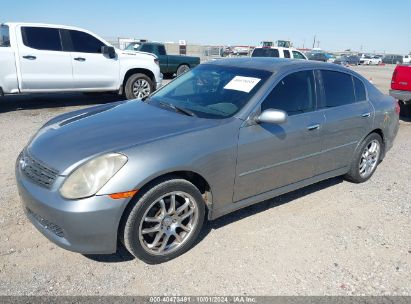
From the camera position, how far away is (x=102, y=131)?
2.95 metres

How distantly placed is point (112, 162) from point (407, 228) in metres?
3.10

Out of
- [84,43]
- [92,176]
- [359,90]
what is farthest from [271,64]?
[84,43]

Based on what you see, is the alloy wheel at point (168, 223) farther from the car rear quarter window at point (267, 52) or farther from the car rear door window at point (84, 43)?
the car rear quarter window at point (267, 52)

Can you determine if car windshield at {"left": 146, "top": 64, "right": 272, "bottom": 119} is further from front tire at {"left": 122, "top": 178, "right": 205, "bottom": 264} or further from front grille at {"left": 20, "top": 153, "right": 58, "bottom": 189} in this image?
front grille at {"left": 20, "top": 153, "right": 58, "bottom": 189}

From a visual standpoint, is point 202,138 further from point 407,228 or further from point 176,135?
point 407,228

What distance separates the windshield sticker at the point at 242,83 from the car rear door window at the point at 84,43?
5984mm

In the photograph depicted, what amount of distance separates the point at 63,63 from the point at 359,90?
→ 6.54 metres

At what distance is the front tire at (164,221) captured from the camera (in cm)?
263

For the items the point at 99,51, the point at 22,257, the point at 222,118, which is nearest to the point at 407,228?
the point at 222,118

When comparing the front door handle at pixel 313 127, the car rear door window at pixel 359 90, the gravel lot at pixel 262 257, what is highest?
the car rear door window at pixel 359 90

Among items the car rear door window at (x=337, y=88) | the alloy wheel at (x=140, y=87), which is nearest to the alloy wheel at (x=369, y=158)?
the car rear door window at (x=337, y=88)

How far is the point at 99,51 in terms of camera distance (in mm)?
8672

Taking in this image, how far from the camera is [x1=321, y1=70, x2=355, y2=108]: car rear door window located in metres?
3.93

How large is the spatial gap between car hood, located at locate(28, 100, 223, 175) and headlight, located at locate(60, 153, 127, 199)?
0.07 m
